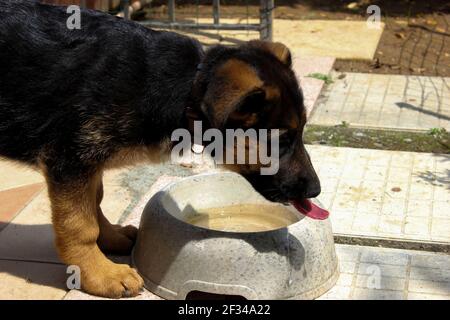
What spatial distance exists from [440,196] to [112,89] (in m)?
2.73

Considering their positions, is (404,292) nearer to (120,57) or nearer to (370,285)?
(370,285)

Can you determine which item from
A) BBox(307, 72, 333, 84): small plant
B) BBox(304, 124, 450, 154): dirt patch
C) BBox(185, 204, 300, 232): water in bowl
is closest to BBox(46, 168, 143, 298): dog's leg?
BBox(185, 204, 300, 232): water in bowl

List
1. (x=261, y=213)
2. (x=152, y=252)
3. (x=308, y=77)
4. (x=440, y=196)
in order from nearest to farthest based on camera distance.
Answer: (x=152, y=252) < (x=261, y=213) < (x=440, y=196) < (x=308, y=77)

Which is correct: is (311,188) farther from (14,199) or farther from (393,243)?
(14,199)

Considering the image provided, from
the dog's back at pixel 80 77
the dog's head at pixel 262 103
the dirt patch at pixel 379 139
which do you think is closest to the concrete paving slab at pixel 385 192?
the dirt patch at pixel 379 139

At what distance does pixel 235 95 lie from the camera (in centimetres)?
368

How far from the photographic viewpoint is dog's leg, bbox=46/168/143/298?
4.24m

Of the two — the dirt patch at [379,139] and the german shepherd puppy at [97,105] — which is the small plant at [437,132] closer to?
the dirt patch at [379,139]

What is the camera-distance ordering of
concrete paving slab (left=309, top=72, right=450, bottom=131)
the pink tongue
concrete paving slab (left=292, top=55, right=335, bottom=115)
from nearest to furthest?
1. the pink tongue
2. concrete paving slab (left=309, top=72, right=450, bottom=131)
3. concrete paving slab (left=292, top=55, right=335, bottom=115)

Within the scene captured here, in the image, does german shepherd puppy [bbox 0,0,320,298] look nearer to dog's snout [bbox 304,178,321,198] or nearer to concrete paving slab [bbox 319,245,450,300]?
dog's snout [bbox 304,178,321,198]

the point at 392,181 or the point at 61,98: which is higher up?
the point at 61,98

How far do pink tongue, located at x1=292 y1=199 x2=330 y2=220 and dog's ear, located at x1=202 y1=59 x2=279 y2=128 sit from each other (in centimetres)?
70
